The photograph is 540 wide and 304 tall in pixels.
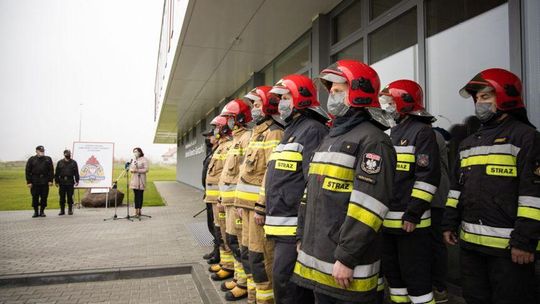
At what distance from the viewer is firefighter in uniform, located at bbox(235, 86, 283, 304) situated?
11.8 ft

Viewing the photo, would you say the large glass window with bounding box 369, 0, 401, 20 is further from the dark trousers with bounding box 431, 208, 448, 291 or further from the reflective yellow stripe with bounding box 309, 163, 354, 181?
the reflective yellow stripe with bounding box 309, 163, 354, 181

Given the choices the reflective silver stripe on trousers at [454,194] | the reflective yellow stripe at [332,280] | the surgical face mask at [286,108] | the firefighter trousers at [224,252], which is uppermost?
the surgical face mask at [286,108]

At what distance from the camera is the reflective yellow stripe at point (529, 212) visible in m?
2.51

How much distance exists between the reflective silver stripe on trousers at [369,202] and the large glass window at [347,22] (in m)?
4.71

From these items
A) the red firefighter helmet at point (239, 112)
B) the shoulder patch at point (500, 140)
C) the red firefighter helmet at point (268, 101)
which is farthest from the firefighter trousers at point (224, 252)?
the shoulder patch at point (500, 140)

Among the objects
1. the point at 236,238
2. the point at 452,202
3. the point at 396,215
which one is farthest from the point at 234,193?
the point at 452,202

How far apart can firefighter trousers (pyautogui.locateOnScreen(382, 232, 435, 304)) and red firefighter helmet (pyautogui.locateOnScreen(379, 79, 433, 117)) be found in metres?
1.15

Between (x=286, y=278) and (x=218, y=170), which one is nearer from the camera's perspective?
(x=286, y=278)

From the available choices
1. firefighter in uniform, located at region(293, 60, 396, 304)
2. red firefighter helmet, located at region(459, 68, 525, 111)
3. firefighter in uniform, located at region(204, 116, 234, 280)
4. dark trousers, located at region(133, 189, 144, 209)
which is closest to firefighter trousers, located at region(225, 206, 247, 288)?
firefighter in uniform, located at region(204, 116, 234, 280)

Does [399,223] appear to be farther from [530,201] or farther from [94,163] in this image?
[94,163]

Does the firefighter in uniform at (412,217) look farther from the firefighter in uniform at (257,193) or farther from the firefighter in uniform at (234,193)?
the firefighter in uniform at (234,193)

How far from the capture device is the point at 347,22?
21.4ft

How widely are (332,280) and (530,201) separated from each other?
4.92 feet

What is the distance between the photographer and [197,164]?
77.3 ft
